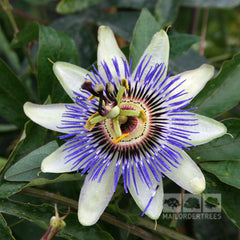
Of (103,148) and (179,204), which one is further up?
(103,148)

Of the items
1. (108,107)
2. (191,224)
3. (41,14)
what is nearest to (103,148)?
(108,107)

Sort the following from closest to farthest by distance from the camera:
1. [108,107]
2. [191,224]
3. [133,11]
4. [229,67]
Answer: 1. [108,107]
2. [229,67]
3. [191,224]
4. [133,11]

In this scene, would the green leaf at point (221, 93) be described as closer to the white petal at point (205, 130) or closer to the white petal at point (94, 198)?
the white petal at point (205, 130)

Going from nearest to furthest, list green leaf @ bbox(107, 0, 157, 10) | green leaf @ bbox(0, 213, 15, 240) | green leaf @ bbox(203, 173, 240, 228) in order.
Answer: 1. green leaf @ bbox(0, 213, 15, 240)
2. green leaf @ bbox(203, 173, 240, 228)
3. green leaf @ bbox(107, 0, 157, 10)

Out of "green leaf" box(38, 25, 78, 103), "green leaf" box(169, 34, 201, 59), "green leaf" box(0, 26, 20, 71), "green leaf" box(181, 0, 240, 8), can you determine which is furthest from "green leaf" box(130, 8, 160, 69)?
"green leaf" box(0, 26, 20, 71)

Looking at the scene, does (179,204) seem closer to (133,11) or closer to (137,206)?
(137,206)

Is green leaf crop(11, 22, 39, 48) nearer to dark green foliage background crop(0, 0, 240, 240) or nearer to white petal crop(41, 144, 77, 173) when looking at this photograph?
dark green foliage background crop(0, 0, 240, 240)
